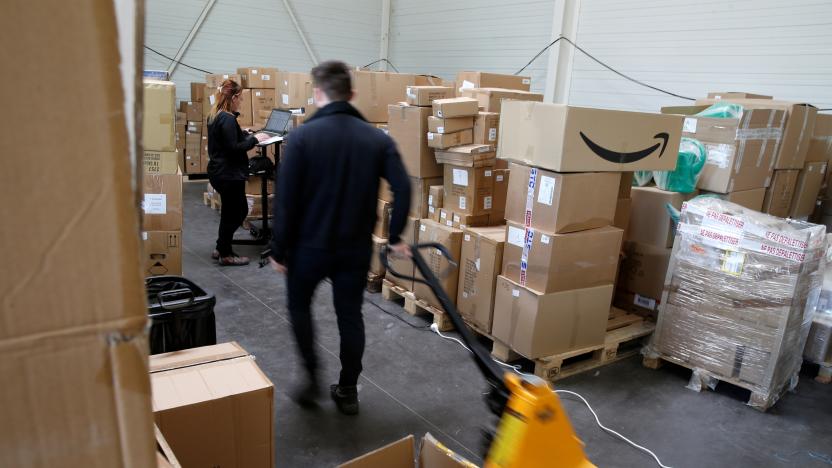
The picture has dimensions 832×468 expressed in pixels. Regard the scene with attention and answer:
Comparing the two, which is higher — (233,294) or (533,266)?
(533,266)

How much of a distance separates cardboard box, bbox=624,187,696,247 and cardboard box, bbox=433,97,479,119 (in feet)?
4.47

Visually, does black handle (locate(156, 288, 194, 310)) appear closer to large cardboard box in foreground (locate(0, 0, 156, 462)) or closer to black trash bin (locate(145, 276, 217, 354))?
black trash bin (locate(145, 276, 217, 354))

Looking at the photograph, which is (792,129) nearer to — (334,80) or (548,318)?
(548,318)

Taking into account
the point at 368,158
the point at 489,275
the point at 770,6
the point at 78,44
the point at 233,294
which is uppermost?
the point at 770,6

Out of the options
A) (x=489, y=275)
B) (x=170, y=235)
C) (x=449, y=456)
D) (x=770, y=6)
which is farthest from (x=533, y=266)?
(x=770, y=6)

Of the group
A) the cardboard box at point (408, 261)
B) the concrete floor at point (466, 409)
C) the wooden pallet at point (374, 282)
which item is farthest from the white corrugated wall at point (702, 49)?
the wooden pallet at point (374, 282)

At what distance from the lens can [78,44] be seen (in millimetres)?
472

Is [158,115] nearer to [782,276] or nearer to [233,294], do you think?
[233,294]

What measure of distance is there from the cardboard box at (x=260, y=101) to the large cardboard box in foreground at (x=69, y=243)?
7.52 m

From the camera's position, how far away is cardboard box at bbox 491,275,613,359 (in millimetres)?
3316

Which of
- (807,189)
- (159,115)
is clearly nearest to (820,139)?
(807,189)

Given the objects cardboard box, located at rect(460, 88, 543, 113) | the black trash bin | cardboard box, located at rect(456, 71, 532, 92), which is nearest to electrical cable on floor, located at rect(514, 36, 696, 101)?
cardboard box, located at rect(456, 71, 532, 92)

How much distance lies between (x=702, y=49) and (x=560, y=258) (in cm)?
412

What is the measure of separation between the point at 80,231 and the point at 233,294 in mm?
4211
